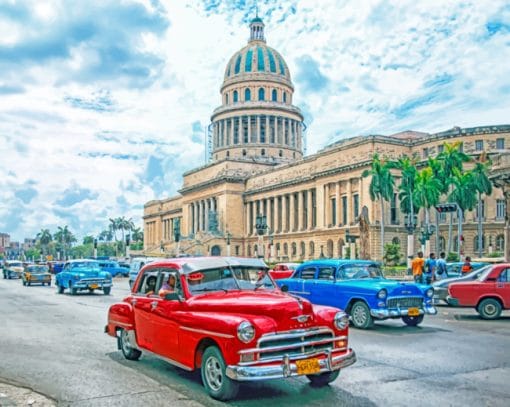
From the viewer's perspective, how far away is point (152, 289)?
9.26 metres

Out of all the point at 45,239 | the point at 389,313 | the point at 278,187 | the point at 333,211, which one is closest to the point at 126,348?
the point at 389,313

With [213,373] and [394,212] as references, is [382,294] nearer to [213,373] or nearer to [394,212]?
[213,373]

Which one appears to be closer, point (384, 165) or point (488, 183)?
point (488, 183)

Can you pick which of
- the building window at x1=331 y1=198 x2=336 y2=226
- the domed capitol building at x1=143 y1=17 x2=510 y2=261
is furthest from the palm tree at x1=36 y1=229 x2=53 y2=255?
the building window at x1=331 y1=198 x2=336 y2=226

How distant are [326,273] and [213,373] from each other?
8.02m

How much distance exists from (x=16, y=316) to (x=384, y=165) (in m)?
43.6

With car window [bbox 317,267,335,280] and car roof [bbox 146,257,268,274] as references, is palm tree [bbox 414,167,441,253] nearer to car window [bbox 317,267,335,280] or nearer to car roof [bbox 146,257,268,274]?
car window [bbox 317,267,335,280]

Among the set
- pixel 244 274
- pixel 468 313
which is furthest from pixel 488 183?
pixel 244 274

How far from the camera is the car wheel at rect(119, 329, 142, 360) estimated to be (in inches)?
381

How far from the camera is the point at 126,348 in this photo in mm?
9828

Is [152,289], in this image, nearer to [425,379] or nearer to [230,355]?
[230,355]

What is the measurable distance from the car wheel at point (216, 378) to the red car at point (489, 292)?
11480 mm

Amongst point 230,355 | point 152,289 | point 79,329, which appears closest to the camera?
point 230,355

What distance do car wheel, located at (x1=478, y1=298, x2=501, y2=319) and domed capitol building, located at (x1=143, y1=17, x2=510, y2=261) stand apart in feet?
72.5
